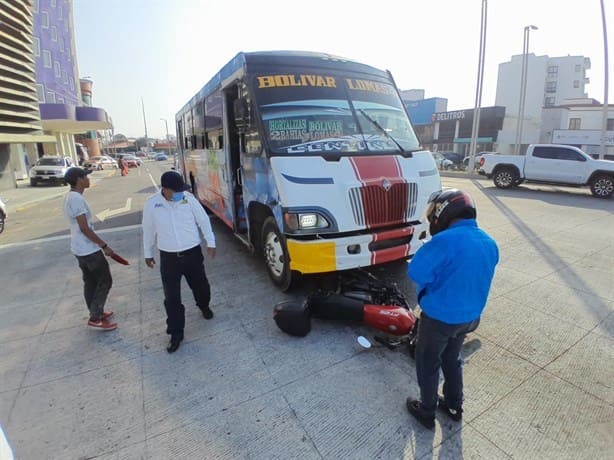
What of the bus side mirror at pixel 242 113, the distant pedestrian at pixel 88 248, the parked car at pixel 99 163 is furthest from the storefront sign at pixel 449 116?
the distant pedestrian at pixel 88 248

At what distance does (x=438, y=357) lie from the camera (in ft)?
6.92

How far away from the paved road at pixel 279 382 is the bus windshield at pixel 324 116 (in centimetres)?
182

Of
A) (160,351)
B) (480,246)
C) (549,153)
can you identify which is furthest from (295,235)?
(549,153)

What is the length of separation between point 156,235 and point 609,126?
172 ft

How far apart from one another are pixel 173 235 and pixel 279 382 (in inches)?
64.8

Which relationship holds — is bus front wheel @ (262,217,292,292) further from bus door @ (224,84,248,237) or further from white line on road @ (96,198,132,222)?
white line on road @ (96,198,132,222)

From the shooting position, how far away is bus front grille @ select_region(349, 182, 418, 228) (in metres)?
3.63

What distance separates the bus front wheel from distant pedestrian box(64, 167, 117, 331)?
1720 millimetres

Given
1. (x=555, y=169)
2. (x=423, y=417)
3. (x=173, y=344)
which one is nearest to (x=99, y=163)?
(x=555, y=169)

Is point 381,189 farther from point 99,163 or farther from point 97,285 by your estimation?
point 99,163

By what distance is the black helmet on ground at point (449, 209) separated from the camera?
1904mm

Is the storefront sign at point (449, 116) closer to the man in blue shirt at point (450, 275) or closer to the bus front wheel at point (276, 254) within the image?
the bus front wheel at point (276, 254)

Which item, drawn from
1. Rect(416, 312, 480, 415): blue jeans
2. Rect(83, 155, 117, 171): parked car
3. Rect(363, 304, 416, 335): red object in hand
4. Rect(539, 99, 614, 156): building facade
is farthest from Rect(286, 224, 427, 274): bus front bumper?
Rect(539, 99, 614, 156): building facade

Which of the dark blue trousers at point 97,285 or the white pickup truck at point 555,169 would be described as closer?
the dark blue trousers at point 97,285
